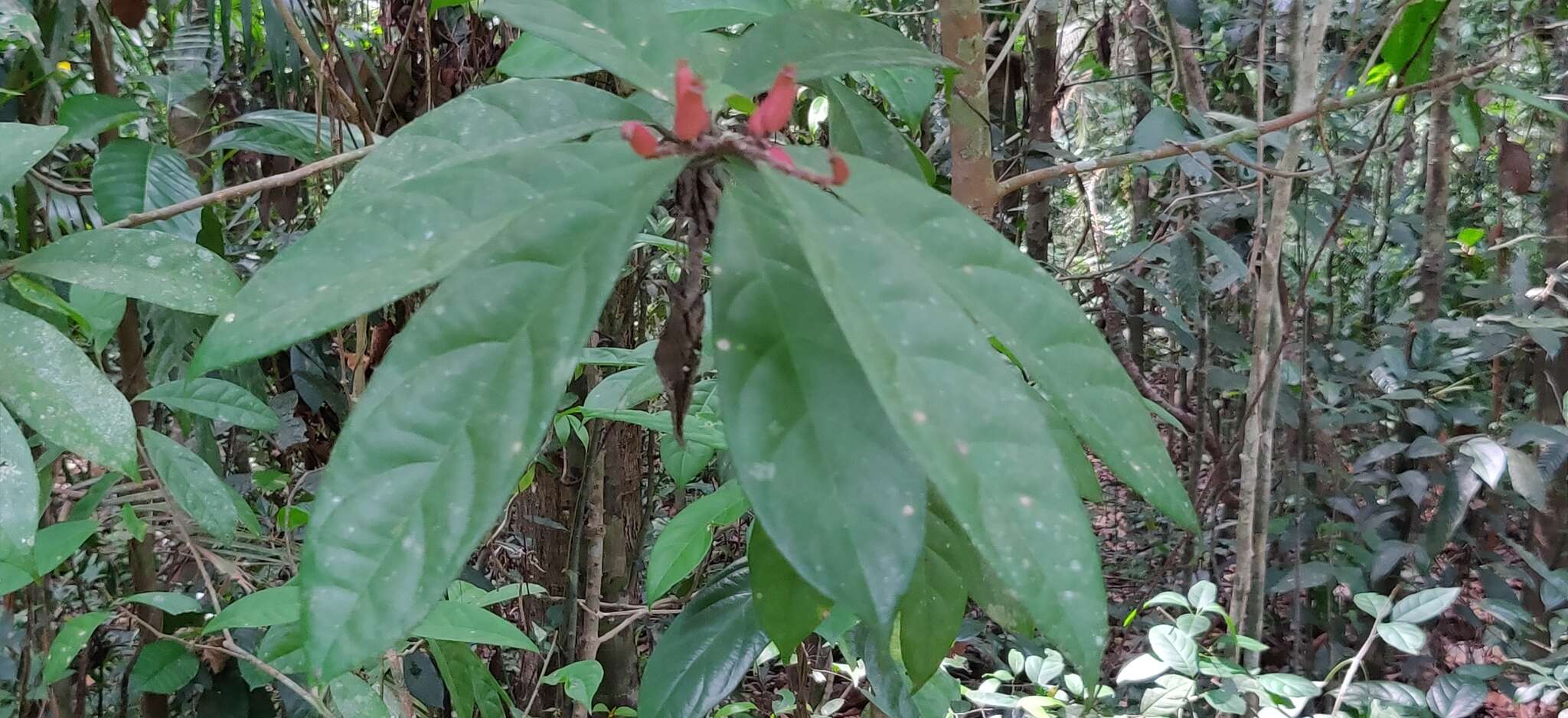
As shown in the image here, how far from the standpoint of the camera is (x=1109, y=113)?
331 centimetres

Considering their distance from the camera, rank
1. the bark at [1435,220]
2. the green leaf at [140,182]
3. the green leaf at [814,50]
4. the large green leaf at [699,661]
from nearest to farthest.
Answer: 1. the green leaf at [814,50]
2. the large green leaf at [699,661]
3. the green leaf at [140,182]
4. the bark at [1435,220]

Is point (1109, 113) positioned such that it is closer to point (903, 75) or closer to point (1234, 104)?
point (1234, 104)

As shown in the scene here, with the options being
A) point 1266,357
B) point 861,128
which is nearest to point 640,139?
point 861,128

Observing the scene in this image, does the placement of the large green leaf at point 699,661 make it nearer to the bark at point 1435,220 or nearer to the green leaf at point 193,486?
the green leaf at point 193,486

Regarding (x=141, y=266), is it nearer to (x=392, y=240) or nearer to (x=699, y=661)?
(x=392, y=240)

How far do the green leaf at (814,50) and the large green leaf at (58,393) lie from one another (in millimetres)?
408

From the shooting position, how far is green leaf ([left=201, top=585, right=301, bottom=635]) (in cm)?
65

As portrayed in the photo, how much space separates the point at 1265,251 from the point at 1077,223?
247 centimetres

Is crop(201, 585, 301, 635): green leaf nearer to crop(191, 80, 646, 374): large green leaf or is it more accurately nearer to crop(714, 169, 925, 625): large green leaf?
crop(191, 80, 646, 374): large green leaf

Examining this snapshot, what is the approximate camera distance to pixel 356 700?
70 cm

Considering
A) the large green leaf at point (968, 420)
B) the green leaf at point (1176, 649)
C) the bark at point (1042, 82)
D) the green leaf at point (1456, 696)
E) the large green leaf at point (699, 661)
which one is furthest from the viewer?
the bark at point (1042, 82)

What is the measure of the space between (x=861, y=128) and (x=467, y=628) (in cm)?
49

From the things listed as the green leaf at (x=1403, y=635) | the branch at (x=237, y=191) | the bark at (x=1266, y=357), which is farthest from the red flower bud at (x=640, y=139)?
the green leaf at (x=1403, y=635)

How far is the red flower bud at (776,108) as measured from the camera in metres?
0.30
